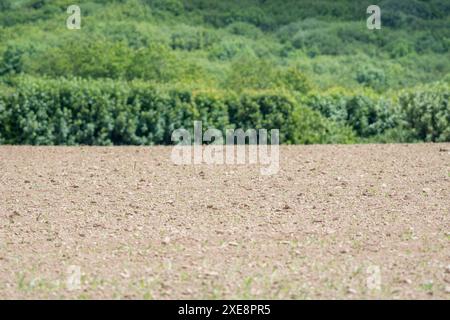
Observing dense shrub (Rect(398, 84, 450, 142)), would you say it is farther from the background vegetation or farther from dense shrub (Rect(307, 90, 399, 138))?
dense shrub (Rect(307, 90, 399, 138))

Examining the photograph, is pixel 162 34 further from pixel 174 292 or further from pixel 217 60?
pixel 174 292

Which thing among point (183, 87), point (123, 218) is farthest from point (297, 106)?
point (123, 218)

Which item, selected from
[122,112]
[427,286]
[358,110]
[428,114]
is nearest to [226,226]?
[427,286]

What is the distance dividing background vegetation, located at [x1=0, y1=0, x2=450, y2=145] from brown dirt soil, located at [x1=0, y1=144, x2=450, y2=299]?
2180mm

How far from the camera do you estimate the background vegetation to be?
43.7ft

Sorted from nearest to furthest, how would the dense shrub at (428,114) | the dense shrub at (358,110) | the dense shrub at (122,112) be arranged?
the dense shrub at (122,112), the dense shrub at (428,114), the dense shrub at (358,110)

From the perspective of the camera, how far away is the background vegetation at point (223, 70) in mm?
13305

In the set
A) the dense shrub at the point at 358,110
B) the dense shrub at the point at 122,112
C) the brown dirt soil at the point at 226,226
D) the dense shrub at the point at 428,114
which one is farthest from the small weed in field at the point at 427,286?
the dense shrub at the point at 358,110

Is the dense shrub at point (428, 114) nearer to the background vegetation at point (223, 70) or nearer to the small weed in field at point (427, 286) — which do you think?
the background vegetation at point (223, 70)

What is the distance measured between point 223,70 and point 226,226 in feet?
44.3

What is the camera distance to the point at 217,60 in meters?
22.8

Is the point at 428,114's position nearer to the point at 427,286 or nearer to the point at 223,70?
the point at 427,286

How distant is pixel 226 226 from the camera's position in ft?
24.5

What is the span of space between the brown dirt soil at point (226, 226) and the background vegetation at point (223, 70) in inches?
85.8
